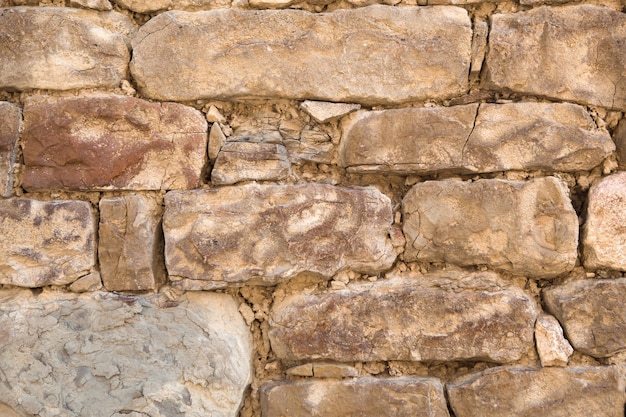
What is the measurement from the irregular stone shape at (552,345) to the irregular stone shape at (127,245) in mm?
1140

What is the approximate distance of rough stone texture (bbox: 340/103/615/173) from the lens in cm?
166

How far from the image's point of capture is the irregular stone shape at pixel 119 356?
1.53 meters

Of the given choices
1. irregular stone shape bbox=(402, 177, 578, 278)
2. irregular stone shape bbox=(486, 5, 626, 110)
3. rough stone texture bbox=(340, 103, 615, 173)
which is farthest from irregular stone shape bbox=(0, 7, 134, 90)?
irregular stone shape bbox=(486, 5, 626, 110)

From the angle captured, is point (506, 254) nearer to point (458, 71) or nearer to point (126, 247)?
point (458, 71)

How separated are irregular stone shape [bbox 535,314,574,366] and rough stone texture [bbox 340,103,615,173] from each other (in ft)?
1.54

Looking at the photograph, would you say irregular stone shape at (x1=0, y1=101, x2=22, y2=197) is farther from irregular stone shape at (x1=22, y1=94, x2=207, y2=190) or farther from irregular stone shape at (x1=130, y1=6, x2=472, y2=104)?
irregular stone shape at (x1=130, y1=6, x2=472, y2=104)

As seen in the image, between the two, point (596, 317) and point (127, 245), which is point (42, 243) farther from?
point (596, 317)

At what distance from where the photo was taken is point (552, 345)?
1609 mm

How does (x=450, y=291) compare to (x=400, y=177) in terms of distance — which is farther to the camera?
(x=400, y=177)

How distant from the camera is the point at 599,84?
168cm

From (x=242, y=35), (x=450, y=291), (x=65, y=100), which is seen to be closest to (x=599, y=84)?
(x=450, y=291)

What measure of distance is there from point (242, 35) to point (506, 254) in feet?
3.35

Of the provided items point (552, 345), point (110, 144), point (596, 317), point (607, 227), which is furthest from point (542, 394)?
point (110, 144)

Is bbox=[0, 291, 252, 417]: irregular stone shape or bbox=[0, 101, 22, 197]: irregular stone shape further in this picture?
bbox=[0, 101, 22, 197]: irregular stone shape
